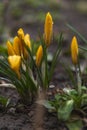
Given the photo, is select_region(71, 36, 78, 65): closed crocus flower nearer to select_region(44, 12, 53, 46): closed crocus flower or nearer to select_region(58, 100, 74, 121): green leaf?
select_region(44, 12, 53, 46): closed crocus flower

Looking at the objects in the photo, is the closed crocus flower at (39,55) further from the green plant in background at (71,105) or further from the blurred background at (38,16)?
the blurred background at (38,16)

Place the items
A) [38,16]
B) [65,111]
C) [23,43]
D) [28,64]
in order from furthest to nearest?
[38,16] < [28,64] < [23,43] < [65,111]

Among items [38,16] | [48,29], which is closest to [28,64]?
[48,29]

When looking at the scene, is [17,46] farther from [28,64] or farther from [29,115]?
[29,115]

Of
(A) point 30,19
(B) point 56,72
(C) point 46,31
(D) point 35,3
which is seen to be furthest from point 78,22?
(C) point 46,31

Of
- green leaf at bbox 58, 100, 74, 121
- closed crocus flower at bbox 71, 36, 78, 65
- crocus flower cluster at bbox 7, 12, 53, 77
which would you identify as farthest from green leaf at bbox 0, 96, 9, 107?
closed crocus flower at bbox 71, 36, 78, 65

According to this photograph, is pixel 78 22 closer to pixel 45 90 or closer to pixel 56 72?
pixel 56 72

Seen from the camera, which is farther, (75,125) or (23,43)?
(23,43)

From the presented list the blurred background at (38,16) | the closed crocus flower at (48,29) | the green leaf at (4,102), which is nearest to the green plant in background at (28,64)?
the closed crocus flower at (48,29)

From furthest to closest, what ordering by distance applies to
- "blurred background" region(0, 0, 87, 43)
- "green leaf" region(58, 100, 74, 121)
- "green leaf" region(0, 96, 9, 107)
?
"blurred background" region(0, 0, 87, 43), "green leaf" region(0, 96, 9, 107), "green leaf" region(58, 100, 74, 121)
